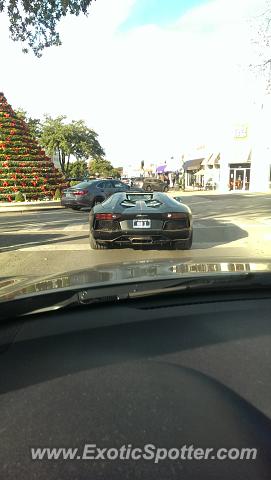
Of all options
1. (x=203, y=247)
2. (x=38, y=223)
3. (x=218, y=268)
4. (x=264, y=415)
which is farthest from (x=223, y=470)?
(x=38, y=223)

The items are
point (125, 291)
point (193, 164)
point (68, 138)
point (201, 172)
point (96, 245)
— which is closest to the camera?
point (125, 291)

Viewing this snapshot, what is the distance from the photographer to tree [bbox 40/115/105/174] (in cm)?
6034

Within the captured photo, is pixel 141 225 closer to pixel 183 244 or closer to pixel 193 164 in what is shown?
pixel 183 244

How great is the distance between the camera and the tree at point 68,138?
6034cm

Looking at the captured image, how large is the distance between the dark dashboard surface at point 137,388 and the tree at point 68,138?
60043 mm

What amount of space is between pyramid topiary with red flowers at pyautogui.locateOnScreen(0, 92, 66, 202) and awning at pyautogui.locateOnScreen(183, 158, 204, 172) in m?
29.0

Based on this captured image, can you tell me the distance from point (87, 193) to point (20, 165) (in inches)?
323

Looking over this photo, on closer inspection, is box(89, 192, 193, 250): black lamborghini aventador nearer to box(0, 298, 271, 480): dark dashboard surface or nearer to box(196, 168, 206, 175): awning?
box(0, 298, 271, 480): dark dashboard surface

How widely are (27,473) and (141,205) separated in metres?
7.74

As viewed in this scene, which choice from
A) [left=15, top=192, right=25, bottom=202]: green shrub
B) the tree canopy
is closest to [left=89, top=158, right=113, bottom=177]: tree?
the tree canopy

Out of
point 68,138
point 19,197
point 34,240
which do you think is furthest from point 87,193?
point 68,138

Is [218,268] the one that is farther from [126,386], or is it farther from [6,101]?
[6,101]

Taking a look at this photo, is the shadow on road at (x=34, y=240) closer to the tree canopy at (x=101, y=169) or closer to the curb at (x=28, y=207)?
the curb at (x=28, y=207)

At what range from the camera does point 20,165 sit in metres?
28.1
